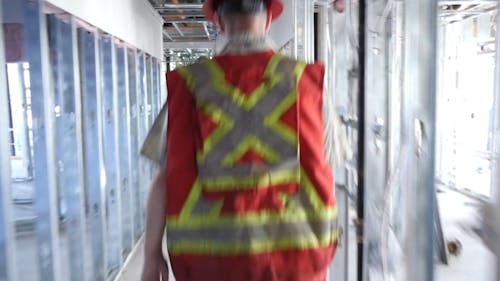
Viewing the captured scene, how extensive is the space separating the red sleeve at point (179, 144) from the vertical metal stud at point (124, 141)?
3.15 meters

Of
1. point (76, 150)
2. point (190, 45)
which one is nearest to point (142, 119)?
point (76, 150)

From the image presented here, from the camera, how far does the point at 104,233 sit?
3.66 meters

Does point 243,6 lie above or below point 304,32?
below

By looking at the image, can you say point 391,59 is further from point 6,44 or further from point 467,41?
point 467,41

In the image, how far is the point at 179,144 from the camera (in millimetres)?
1247

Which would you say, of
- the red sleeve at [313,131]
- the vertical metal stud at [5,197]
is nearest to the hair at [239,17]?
the red sleeve at [313,131]

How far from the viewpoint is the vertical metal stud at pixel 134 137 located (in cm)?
487

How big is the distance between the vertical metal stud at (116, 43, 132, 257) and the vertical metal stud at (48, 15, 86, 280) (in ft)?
3.91

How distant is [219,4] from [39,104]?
4.93ft

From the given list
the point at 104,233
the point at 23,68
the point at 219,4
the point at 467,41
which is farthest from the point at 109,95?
the point at 467,41

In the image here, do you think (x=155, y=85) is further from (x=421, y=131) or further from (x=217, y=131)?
(x=421, y=131)

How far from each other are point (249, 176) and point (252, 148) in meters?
0.07

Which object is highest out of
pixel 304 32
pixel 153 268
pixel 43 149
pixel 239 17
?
pixel 304 32

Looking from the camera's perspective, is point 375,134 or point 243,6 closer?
point 243,6
